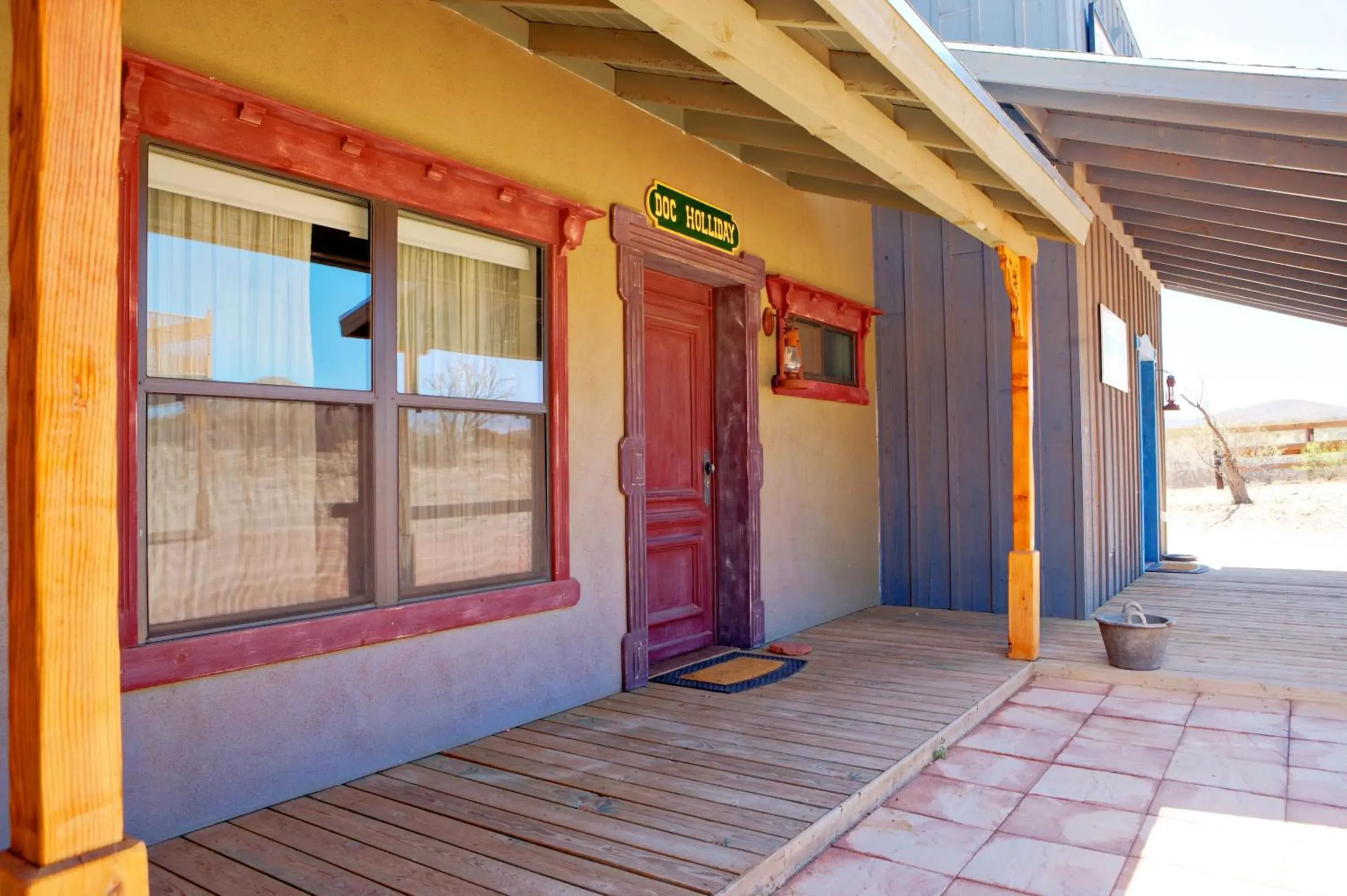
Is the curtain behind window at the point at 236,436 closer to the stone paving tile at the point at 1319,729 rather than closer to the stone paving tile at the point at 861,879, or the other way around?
the stone paving tile at the point at 861,879

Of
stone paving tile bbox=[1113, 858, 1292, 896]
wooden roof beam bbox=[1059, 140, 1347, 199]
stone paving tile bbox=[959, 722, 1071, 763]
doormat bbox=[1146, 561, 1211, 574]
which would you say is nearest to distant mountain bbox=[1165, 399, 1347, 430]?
doormat bbox=[1146, 561, 1211, 574]

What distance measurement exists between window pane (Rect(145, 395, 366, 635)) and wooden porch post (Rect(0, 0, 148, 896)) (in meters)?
1.45

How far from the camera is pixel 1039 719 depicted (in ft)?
13.4

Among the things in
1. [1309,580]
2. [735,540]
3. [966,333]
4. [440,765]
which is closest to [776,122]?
[735,540]

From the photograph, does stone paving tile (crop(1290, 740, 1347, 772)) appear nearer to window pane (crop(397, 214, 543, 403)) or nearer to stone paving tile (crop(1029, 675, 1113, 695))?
stone paving tile (crop(1029, 675, 1113, 695))

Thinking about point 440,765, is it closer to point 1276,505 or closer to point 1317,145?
point 1317,145

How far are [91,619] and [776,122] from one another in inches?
153

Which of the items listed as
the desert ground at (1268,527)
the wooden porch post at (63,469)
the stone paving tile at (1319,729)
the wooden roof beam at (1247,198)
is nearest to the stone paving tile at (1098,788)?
the stone paving tile at (1319,729)

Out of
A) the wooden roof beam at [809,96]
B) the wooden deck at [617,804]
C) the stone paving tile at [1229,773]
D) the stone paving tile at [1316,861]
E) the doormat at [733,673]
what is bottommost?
the stone paving tile at [1229,773]

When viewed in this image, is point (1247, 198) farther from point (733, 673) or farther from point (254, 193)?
point (254, 193)

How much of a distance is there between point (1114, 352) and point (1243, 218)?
1352 millimetres

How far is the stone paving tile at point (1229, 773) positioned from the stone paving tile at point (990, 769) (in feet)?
1.63

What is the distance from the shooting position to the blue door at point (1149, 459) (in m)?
8.76

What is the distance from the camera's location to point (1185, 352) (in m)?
64.4
